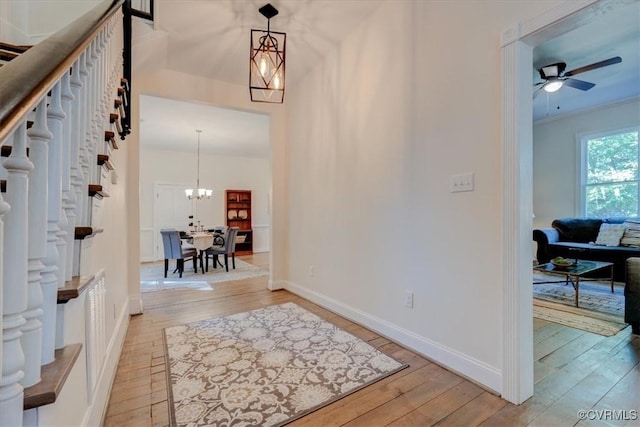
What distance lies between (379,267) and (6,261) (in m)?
2.37

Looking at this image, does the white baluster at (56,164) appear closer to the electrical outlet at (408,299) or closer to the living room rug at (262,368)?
the living room rug at (262,368)

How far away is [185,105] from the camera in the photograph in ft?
14.7

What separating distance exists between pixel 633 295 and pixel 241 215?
25.3 ft

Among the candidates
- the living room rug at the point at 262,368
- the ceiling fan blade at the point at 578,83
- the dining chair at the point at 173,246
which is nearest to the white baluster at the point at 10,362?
the living room rug at the point at 262,368

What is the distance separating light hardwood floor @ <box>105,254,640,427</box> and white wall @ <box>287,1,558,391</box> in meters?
0.20

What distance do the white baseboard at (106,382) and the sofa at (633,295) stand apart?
3.80 metres

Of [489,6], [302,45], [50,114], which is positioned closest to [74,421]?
[50,114]

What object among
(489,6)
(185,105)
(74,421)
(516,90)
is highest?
(185,105)

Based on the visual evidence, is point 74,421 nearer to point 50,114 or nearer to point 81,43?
point 50,114

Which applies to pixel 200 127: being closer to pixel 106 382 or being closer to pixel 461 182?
pixel 106 382

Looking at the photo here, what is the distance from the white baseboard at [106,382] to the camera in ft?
4.40

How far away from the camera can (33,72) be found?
24.2 inches

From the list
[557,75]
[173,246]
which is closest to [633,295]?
[557,75]

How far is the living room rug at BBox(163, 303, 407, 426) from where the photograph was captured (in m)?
1.63
